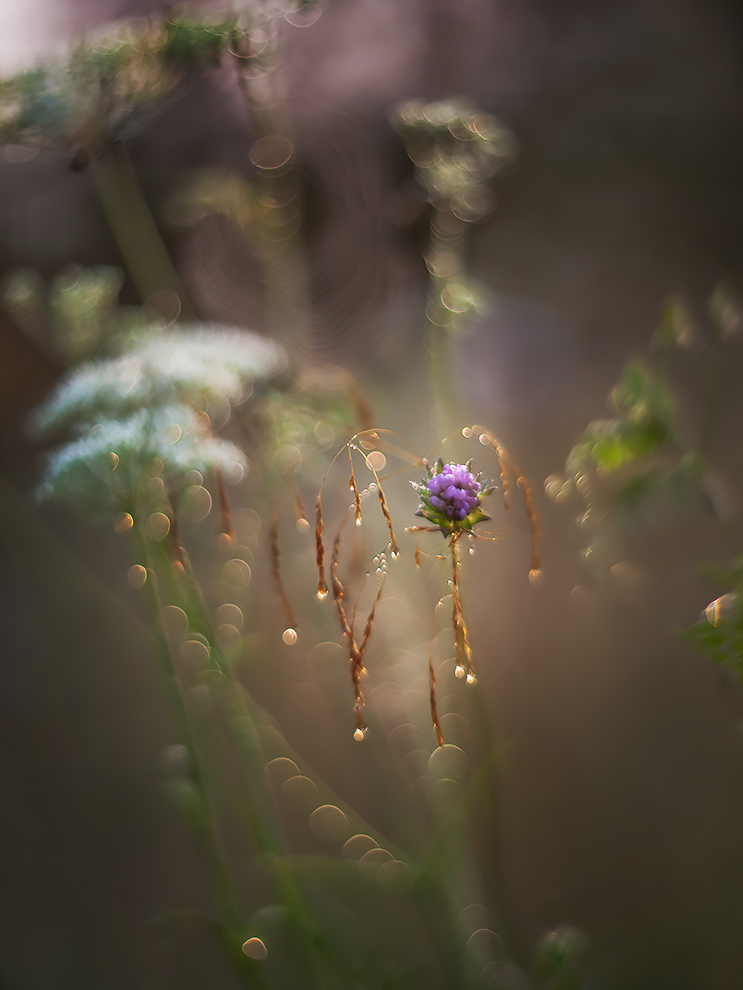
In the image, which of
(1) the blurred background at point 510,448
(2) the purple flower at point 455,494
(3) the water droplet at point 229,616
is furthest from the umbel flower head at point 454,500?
(3) the water droplet at point 229,616

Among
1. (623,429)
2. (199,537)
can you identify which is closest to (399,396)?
(199,537)

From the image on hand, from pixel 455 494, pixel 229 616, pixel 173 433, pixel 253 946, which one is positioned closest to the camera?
pixel 455 494

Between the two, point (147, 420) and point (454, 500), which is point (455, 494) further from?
point (147, 420)

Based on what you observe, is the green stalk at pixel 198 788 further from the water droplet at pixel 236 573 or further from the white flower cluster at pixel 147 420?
the water droplet at pixel 236 573

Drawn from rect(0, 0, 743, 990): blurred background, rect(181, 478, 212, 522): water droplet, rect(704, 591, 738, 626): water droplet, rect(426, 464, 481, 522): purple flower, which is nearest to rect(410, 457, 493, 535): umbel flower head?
rect(426, 464, 481, 522): purple flower

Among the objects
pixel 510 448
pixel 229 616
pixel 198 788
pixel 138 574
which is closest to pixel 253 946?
pixel 198 788
